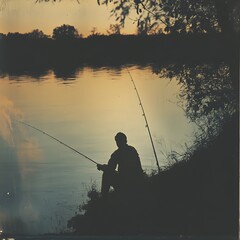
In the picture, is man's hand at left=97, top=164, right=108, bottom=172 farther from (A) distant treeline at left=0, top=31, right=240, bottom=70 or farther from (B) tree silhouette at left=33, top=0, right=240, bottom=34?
(B) tree silhouette at left=33, top=0, right=240, bottom=34

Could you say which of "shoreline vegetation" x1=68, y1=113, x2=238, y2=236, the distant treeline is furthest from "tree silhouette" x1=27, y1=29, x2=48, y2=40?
"shoreline vegetation" x1=68, y1=113, x2=238, y2=236

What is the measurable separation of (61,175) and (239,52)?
1.41 m

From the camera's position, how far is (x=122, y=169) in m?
7.98

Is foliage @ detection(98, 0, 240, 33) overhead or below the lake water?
overhead

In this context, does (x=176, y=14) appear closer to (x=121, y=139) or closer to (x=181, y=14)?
(x=181, y=14)

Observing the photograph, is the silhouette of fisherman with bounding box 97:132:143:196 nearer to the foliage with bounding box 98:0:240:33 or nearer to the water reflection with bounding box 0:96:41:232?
the water reflection with bounding box 0:96:41:232

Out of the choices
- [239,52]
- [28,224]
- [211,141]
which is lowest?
[28,224]

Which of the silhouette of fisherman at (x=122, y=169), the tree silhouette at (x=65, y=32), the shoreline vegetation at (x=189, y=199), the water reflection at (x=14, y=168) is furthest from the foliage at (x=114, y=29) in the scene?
the shoreline vegetation at (x=189, y=199)

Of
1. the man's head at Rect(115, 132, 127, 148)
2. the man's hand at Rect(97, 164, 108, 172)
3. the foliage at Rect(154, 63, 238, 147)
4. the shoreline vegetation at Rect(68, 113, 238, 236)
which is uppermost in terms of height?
the foliage at Rect(154, 63, 238, 147)

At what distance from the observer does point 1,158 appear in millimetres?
7879

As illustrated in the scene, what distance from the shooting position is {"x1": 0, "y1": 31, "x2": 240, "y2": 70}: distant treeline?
7848 millimetres

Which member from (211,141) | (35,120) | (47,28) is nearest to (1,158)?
(35,120)

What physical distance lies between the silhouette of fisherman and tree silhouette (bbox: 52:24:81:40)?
2.34 feet

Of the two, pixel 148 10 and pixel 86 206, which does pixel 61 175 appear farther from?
pixel 148 10
